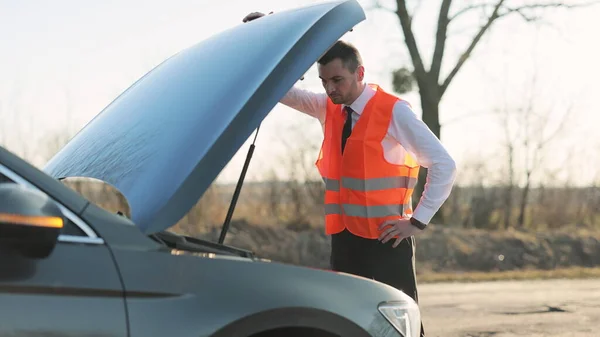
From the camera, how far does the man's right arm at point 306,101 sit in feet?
15.2

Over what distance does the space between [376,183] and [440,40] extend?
1597 centimetres

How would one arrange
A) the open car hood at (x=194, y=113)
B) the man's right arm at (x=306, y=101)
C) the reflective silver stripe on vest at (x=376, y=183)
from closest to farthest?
the open car hood at (x=194, y=113) → the reflective silver stripe on vest at (x=376, y=183) → the man's right arm at (x=306, y=101)

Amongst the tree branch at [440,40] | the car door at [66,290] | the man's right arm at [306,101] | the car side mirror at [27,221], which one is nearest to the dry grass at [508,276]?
the tree branch at [440,40]

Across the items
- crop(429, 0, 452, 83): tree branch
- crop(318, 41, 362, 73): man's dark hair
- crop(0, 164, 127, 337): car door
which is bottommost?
crop(0, 164, 127, 337): car door

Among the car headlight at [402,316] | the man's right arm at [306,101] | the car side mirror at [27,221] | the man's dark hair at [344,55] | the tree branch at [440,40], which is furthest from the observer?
the tree branch at [440,40]

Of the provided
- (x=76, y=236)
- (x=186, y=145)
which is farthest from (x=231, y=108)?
(x=76, y=236)

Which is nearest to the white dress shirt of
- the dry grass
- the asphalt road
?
the asphalt road

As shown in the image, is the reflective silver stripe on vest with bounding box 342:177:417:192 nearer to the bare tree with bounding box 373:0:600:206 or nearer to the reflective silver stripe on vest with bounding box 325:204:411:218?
the reflective silver stripe on vest with bounding box 325:204:411:218

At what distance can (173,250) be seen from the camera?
2.81 metres

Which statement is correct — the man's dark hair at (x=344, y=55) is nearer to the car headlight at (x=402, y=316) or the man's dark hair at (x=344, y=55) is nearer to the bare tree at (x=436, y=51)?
the car headlight at (x=402, y=316)

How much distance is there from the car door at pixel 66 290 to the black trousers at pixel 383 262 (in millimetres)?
1809

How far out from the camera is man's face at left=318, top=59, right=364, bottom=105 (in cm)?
407

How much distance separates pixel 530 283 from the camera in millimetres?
11867

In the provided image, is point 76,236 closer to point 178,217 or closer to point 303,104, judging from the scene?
point 178,217
